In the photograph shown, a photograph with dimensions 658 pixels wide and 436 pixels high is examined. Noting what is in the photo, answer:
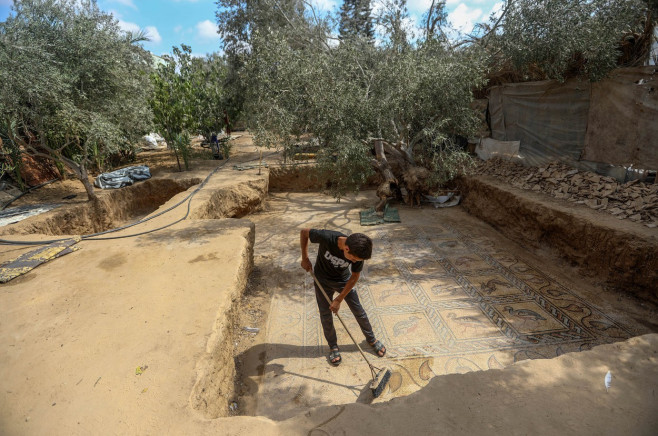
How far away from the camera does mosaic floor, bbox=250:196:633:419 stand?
353cm

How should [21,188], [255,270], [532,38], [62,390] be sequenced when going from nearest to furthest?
[62,390], [255,270], [532,38], [21,188]

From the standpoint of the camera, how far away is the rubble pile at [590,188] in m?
5.20

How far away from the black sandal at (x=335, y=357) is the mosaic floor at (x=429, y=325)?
0.20 feet

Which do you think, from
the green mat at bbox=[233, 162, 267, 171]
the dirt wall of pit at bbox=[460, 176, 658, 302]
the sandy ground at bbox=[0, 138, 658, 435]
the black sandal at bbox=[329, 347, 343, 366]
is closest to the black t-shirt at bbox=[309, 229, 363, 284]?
the black sandal at bbox=[329, 347, 343, 366]

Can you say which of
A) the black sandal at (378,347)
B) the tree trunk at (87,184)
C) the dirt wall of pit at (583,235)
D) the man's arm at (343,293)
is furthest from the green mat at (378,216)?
the tree trunk at (87,184)

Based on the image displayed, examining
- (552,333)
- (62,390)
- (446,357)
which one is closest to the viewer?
(62,390)

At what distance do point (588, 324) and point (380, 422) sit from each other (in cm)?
369

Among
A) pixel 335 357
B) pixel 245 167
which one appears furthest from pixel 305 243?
pixel 245 167

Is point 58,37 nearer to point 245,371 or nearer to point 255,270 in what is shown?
point 255,270

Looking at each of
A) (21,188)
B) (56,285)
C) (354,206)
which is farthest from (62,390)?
(21,188)

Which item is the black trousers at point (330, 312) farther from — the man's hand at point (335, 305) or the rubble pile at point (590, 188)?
the rubble pile at point (590, 188)

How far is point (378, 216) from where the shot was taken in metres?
8.73

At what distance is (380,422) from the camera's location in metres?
2.16

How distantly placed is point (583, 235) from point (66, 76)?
10.8 m
